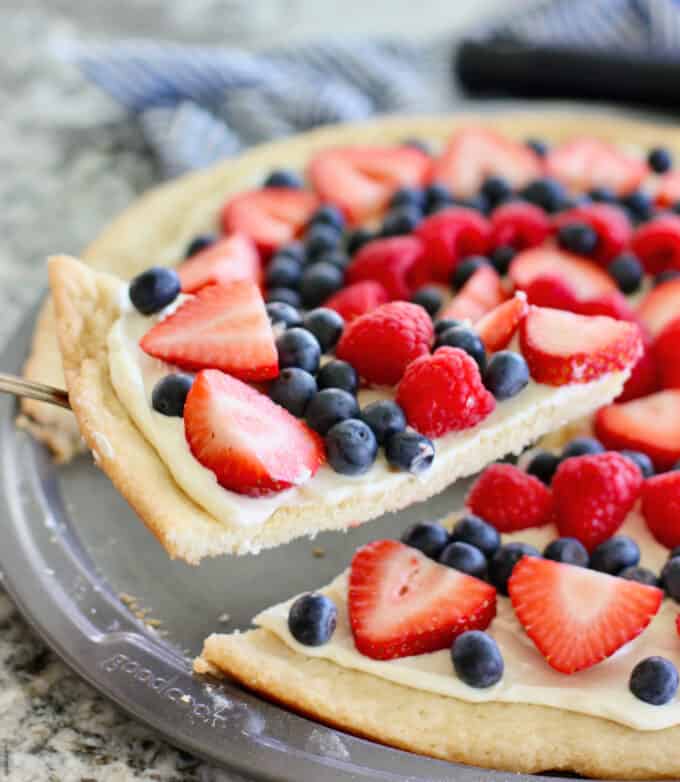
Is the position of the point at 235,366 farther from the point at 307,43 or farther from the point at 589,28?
the point at 589,28

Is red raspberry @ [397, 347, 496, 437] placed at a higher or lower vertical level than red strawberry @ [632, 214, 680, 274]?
higher

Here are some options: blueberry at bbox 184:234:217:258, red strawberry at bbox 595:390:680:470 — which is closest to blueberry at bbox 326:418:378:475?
red strawberry at bbox 595:390:680:470

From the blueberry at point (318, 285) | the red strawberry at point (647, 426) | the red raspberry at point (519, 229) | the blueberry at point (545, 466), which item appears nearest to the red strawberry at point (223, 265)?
the blueberry at point (318, 285)

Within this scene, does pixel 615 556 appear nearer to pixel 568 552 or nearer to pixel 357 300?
pixel 568 552

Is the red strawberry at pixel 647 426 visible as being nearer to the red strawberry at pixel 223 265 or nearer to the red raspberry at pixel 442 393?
the red raspberry at pixel 442 393

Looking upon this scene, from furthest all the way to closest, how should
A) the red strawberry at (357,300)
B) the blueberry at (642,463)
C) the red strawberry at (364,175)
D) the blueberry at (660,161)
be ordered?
the blueberry at (660,161) → the red strawberry at (364,175) → the red strawberry at (357,300) → the blueberry at (642,463)

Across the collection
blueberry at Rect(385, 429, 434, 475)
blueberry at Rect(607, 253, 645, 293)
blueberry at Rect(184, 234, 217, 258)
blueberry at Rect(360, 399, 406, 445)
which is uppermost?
blueberry at Rect(360, 399, 406, 445)

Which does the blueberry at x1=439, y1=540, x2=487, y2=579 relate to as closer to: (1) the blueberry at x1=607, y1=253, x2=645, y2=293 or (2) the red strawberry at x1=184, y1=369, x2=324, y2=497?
(2) the red strawberry at x1=184, y1=369, x2=324, y2=497
